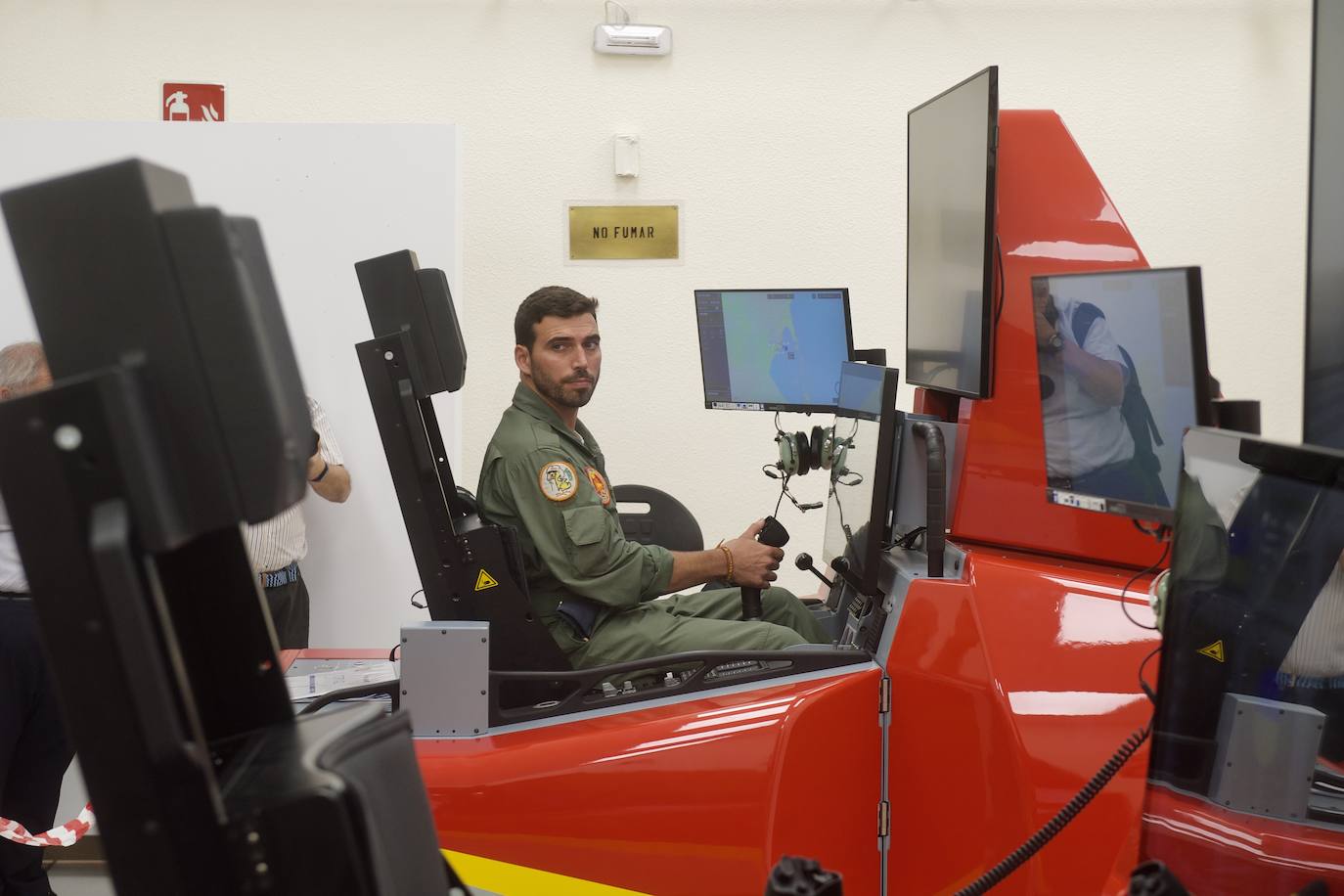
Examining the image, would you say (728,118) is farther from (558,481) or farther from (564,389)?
(558,481)

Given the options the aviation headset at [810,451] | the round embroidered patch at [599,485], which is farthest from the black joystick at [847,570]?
the round embroidered patch at [599,485]

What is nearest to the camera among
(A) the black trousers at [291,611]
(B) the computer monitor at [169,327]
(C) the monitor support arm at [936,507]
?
(B) the computer monitor at [169,327]

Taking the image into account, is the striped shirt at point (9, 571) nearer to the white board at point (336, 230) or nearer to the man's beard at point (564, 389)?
the white board at point (336, 230)

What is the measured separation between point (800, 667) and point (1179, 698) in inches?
41.3

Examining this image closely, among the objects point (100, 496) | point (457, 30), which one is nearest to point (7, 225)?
point (100, 496)

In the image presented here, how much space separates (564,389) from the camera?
2674mm

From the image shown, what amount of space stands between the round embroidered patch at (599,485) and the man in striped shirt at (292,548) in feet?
3.69

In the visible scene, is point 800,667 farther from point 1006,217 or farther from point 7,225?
point 7,225

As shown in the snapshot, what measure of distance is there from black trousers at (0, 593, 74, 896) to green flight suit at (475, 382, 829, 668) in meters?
1.17

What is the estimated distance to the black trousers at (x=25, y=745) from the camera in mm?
2623

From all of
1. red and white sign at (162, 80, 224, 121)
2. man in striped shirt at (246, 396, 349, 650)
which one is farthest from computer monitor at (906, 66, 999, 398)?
red and white sign at (162, 80, 224, 121)

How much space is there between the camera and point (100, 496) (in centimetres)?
72

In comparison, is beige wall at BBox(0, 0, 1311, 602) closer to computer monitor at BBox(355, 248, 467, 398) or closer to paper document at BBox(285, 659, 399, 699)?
paper document at BBox(285, 659, 399, 699)

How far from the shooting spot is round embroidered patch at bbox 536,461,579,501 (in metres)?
2.42
